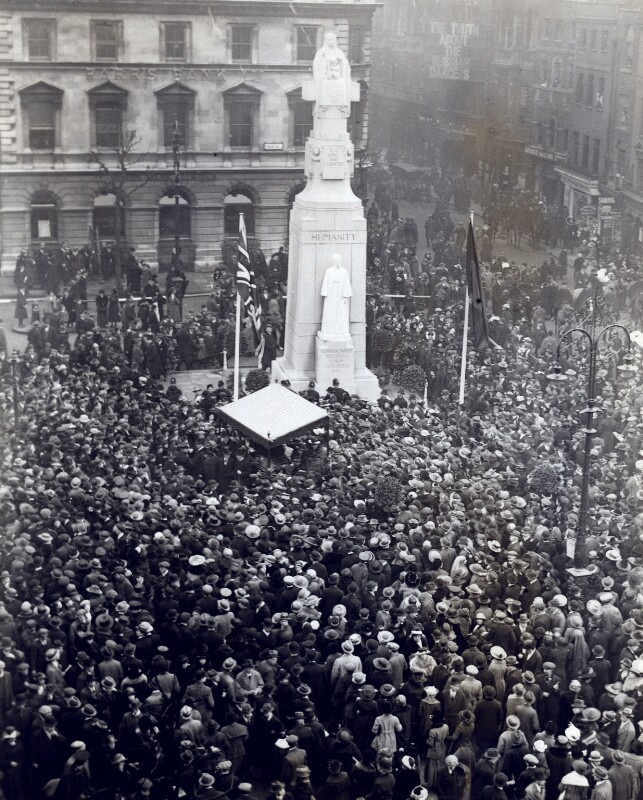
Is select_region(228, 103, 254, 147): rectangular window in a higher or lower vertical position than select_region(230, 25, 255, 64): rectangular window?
lower

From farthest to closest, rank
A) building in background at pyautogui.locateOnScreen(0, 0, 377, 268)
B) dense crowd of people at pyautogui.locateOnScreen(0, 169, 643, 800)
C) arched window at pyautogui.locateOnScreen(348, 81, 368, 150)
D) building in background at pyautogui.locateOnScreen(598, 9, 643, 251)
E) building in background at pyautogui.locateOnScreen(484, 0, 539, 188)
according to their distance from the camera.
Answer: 1. building in background at pyautogui.locateOnScreen(484, 0, 539, 188)
2. arched window at pyautogui.locateOnScreen(348, 81, 368, 150)
3. building in background at pyautogui.locateOnScreen(598, 9, 643, 251)
4. building in background at pyautogui.locateOnScreen(0, 0, 377, 268)
5. dense crowd of people at pyautogui.locateOnScreen(0, 169, 643, 800)

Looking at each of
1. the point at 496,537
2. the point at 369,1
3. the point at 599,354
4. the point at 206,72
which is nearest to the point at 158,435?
the point at 496,537

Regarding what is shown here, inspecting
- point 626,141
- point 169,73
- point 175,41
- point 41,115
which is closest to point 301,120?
point 169,73

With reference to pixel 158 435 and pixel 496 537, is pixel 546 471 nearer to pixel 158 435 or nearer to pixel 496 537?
pixel 496 537

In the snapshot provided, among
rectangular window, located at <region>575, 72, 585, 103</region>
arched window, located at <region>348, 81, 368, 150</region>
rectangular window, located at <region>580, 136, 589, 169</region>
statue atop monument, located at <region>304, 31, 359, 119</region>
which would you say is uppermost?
statue atop monument, located at <region>304, 31, 359, 119</region>

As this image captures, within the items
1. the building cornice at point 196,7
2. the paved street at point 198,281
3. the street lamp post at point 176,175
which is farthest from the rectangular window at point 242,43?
the paved street at point 198,281

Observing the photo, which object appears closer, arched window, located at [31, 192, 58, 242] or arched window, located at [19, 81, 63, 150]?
arched window, located at [19, 81, 63, 150]

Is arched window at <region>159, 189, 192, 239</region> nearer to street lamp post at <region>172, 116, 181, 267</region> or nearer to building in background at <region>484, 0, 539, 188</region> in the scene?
street lamp post at <region>172, 116, 181, 267</region>

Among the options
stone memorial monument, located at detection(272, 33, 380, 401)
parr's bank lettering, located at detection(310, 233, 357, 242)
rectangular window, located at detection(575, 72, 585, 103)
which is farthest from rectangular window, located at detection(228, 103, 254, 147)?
parr's bank lettering, located at detection(310, 233, 357, 242)
